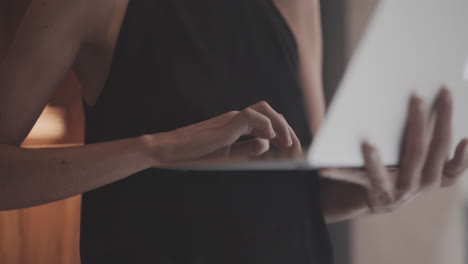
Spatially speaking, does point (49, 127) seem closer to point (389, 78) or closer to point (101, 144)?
point (101, 144)

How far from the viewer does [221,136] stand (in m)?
0.33

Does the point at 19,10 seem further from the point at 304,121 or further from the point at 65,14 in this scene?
the point at 304,121

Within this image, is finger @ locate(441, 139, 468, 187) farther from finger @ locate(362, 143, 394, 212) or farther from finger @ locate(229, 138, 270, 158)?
finger @ locate(229, 138, 270, 158)

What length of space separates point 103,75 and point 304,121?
245mm

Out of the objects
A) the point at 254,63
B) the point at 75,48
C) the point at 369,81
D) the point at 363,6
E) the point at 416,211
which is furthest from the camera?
the point at 416,211

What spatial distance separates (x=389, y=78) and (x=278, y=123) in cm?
10

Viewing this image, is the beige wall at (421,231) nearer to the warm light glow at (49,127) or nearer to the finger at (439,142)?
the finger at (439,142)

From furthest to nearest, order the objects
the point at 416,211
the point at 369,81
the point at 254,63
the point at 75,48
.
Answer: the point at 416,211 → the point at 254,63 → the point at 75,48 → the point at 369,81

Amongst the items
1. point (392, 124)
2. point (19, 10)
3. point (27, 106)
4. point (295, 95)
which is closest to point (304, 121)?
point (295, 95)

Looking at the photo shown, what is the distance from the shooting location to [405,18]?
0.32 meters

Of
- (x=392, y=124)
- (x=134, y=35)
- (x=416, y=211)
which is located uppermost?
(x=134, y=35)

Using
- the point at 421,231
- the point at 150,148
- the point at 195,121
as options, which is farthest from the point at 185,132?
the point at 421,231

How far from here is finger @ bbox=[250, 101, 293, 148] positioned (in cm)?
36

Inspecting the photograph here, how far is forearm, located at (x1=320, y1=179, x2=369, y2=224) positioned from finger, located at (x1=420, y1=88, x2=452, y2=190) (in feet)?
0.29
